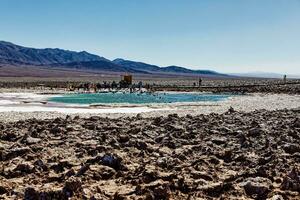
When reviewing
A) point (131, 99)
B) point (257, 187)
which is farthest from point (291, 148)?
point (131, 99)

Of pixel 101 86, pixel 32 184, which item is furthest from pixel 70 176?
pixel 101 86

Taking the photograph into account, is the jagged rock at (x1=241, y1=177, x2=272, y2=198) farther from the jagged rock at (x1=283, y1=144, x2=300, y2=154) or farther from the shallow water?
the shallow water

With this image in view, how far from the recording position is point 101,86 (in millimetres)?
74562

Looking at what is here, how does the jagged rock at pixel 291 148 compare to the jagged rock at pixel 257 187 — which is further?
the jagged rock at pixel 291 148

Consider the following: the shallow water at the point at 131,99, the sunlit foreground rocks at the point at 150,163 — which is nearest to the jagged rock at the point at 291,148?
the sunlit foreground rocks at the point at 150,163

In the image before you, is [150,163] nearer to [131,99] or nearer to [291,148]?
[291,148]

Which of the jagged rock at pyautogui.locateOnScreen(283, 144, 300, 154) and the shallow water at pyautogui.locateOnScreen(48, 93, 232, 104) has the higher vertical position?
the jagged rock at pyautogui.locateOnScreen(283, 144, 300, 154)

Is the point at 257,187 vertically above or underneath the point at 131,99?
above

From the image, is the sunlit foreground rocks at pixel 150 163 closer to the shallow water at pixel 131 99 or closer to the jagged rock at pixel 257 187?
the jagged rock at pixel 257 187

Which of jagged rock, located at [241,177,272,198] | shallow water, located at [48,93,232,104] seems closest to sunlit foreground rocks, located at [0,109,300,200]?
jagged rock, located at [241,177,272,198]

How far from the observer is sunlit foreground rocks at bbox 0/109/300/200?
9.24m

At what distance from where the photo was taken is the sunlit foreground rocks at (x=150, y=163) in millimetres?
9242

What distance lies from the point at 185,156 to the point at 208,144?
6.19 ft

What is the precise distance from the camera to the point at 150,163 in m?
11.3
